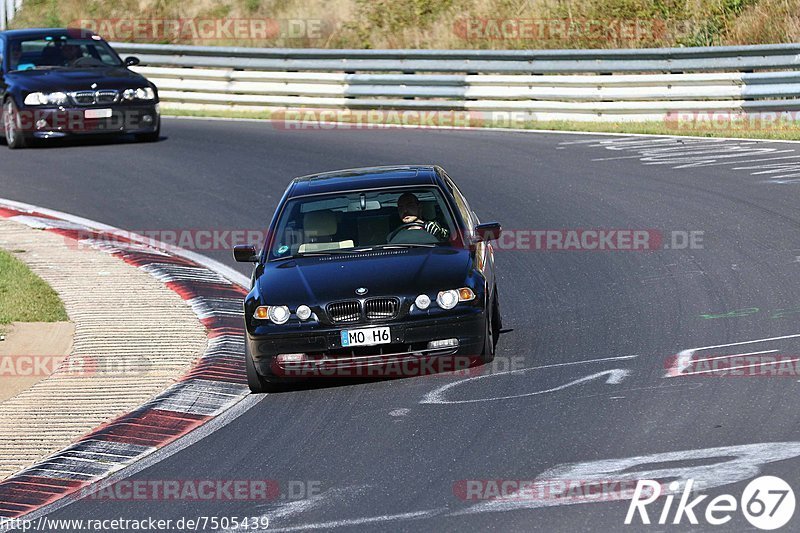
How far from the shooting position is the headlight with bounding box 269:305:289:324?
31.4 feet

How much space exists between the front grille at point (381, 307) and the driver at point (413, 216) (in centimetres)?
120

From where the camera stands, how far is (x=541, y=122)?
2339cm

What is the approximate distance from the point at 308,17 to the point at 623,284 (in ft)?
71.6

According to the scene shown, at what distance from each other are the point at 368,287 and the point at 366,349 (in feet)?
1.46

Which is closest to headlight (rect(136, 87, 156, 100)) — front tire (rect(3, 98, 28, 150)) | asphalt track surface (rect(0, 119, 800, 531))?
front tire (rect(3, 98, 28, 150))

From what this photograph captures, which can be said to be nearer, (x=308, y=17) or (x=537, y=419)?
(x=537, y=419)

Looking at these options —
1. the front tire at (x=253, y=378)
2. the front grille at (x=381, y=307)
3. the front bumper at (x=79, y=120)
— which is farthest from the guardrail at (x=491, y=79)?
the front tire at (x=253, y=378)

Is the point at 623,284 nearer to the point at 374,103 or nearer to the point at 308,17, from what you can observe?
the point at 374,103

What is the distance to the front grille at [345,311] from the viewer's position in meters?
9.48

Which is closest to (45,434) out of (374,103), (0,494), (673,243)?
(0,494)

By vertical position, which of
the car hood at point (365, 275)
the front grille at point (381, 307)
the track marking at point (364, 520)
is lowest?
the track marking at point (364, 520)

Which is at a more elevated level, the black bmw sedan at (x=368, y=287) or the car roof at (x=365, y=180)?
the car roof at (x=365, y=180)

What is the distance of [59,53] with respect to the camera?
904 inches

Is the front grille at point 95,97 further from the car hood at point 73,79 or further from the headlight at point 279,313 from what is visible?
the headlight at point 279,313
